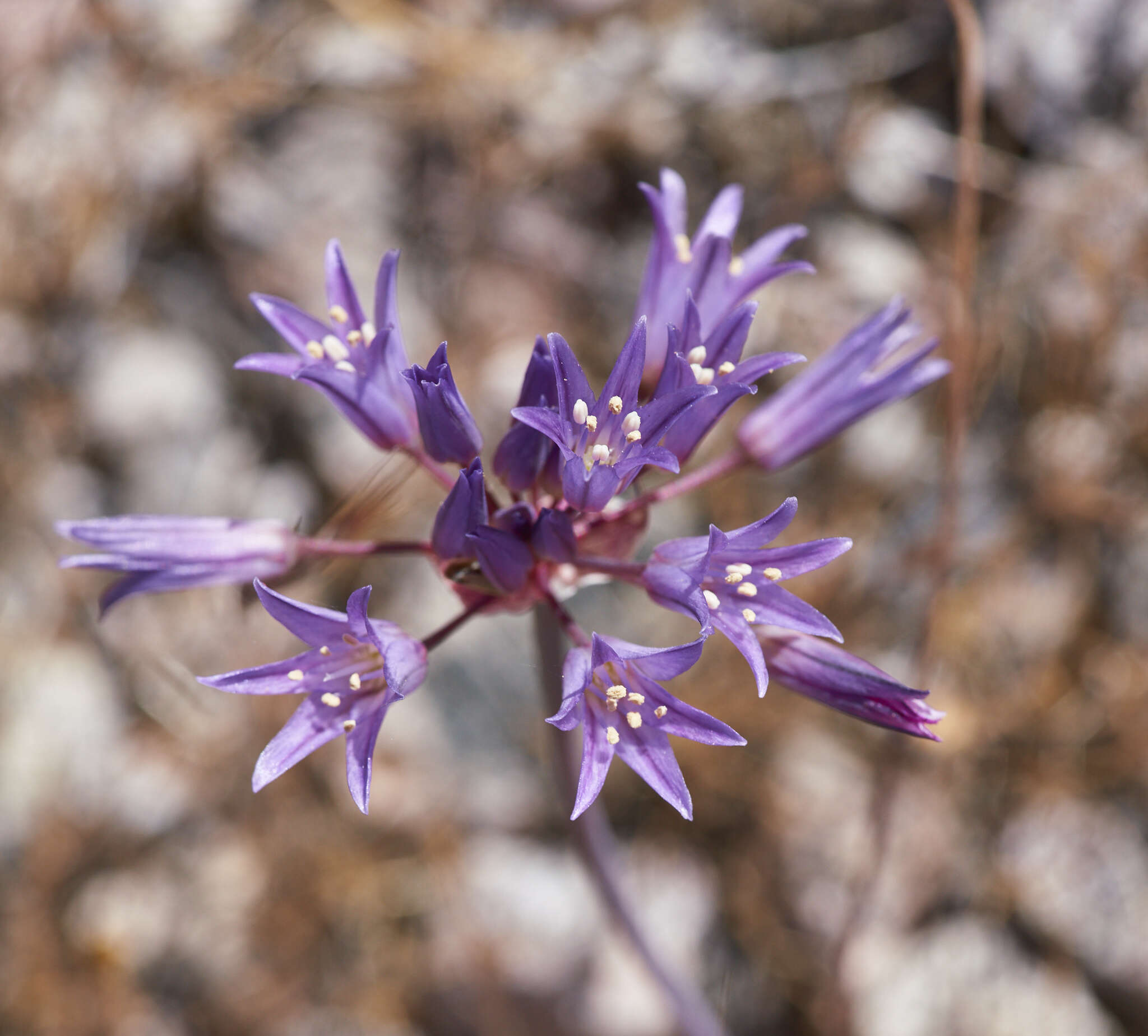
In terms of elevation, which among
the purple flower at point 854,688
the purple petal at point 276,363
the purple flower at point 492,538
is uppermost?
the purple petal at point 276,363

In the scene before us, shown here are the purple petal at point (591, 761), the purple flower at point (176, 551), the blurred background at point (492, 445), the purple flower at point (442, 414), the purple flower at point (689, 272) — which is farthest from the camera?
the blurred background at point (492, 445)

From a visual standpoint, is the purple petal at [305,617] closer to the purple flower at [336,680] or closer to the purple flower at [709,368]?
the purple flower at [336,680]

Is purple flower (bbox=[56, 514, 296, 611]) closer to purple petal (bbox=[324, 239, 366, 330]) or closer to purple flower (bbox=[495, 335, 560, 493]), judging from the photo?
purple petal (bbox=[324, 239, 366, 330])

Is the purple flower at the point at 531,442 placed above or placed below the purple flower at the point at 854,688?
above

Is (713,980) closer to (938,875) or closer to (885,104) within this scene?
(938,875)

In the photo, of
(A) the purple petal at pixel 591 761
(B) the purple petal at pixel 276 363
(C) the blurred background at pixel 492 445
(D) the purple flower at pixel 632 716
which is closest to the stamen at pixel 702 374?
(D) the purple flower at pixel 632 716

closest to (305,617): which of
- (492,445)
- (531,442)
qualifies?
(531,442)

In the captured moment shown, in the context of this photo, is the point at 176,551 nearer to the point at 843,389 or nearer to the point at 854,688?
the point at 854,688
